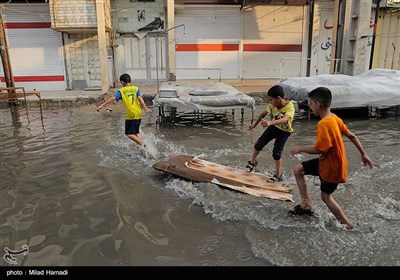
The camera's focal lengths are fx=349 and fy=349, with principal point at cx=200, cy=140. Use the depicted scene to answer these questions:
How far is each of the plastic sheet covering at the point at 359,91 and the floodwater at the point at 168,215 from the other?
10.1 feet

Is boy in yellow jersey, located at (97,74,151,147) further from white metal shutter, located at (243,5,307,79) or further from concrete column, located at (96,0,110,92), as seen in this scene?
white metal shutter, located at (243,5,307,79)

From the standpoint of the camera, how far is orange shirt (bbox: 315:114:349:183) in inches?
146

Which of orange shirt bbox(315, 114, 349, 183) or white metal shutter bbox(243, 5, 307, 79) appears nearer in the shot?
orange shirt bbox(315, 114, 349, 183)

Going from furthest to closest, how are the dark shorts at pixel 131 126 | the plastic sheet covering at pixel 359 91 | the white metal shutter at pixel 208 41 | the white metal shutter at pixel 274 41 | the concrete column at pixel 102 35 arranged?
the white metal shutter at pixel 274 41 → the white metal shutter at pixel 208 41 → the concrete column at pixel 102 35 → the plastic sheet covering at pixel 359 91 → the dark shorts at pixel 131 126

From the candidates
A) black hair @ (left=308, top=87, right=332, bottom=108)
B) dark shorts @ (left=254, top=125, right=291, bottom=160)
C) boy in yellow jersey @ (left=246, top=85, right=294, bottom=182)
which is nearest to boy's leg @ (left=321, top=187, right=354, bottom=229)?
black hair @ (left=308, top=87, right=332, bottom=108)

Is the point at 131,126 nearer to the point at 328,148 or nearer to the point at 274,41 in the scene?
the point at 328,148

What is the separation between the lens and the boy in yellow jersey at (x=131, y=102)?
23.1 ft

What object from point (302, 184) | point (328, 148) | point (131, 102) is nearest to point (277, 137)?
point (302, 184)

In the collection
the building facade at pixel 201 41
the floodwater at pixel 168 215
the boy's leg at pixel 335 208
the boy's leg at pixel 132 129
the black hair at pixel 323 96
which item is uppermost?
the building facade at pixel 201 41

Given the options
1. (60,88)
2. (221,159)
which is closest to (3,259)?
(221,159)

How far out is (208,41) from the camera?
18.9m

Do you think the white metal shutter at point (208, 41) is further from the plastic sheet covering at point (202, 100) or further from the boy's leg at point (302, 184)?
the boy's leg at point (302, 184)

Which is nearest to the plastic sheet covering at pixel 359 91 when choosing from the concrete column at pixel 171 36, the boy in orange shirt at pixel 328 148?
the concrete column at pixel 171 36

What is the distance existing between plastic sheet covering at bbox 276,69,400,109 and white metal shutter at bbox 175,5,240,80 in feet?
25.6
